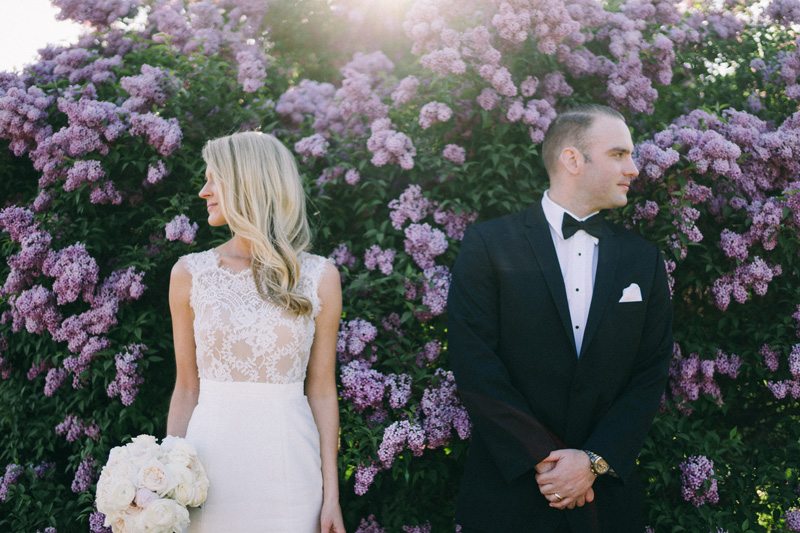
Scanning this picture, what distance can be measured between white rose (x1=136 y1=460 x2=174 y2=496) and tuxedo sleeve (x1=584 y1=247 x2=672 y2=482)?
4.94 ft

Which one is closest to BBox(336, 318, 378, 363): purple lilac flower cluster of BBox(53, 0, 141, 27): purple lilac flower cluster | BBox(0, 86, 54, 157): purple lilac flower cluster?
BBox(0, 86, 54, 157): purple lilac flower cluster

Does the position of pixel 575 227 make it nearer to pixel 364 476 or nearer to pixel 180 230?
pixel 364 476

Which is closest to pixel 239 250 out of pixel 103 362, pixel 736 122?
pixel 103 362

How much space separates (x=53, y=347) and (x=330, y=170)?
1.73 m

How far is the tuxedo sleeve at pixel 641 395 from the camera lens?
2.66m

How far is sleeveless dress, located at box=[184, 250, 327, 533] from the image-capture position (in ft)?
8.09

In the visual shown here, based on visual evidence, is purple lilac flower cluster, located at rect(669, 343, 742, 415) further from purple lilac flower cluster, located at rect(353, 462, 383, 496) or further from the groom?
purple lilac flower cluster, located at rect(353, 462, 383, 496)

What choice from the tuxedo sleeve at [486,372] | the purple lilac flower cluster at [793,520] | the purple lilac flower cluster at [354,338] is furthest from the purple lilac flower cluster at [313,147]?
the purple lilac flower cluster at [793,520]

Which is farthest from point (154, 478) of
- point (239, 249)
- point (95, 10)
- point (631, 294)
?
point (95, 10)

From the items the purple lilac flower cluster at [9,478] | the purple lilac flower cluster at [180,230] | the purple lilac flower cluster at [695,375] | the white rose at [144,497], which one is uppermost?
the white rose at [144,497]

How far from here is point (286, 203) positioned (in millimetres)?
2643

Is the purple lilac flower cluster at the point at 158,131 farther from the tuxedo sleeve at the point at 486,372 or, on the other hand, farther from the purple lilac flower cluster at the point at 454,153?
the tuxedo sleeve at the point at 486,372

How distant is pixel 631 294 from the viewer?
2811 mm

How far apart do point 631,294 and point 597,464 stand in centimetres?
68
